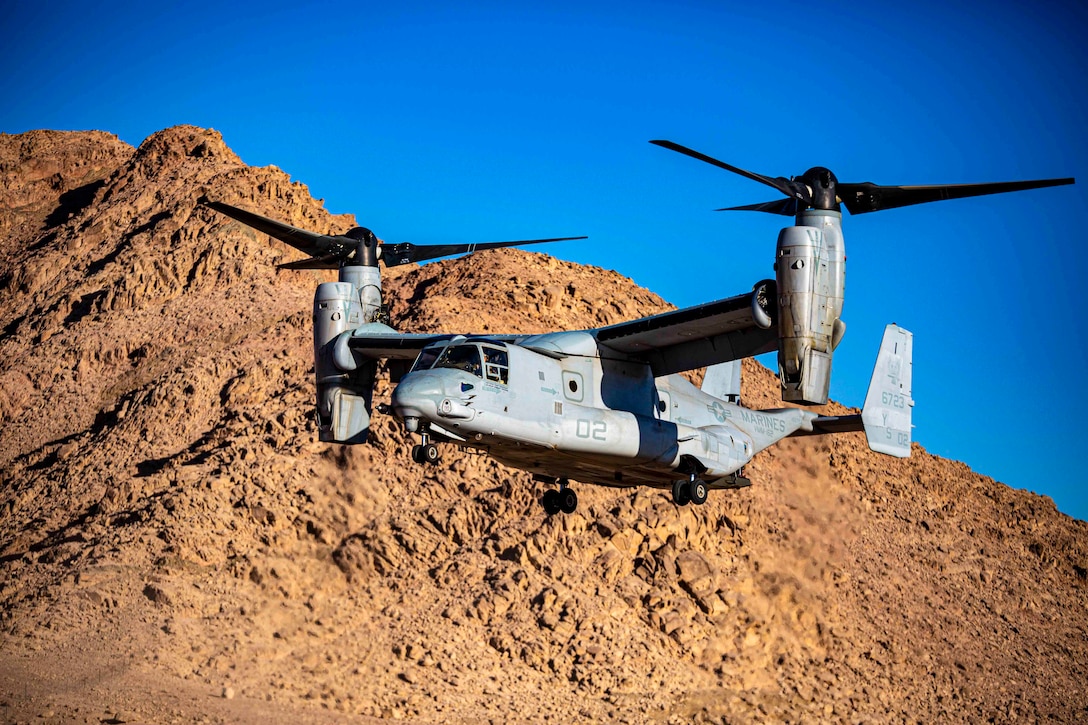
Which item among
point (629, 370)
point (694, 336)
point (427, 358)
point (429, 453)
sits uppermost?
point (694, 336)

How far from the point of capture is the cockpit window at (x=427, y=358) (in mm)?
25922

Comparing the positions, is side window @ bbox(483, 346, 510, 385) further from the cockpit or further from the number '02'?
the number '02'

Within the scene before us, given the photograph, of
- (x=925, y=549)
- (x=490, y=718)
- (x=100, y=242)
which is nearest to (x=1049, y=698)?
(x=925, y=549)

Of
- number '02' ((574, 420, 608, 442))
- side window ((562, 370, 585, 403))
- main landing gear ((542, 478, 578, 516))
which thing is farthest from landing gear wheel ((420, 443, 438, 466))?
main landing gear ((542, 478, 578, 516))

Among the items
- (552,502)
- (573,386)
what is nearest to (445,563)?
(552,502)

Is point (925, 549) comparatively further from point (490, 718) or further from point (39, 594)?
point (39, 594)

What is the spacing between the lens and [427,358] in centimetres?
2612

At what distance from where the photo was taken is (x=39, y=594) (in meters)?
38.0

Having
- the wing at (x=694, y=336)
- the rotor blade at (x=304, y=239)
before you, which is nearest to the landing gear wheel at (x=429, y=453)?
the wing at (x=694, y=336)

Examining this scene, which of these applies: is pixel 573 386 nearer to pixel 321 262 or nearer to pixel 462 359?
pixel 462 359

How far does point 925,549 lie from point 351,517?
21.2 meters

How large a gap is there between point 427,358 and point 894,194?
9.84 metres

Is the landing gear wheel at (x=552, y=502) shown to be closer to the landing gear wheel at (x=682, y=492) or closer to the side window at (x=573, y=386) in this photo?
the landing gear wheel at (x=682, y=492)

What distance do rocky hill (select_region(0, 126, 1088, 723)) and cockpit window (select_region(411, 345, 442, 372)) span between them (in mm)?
13403
